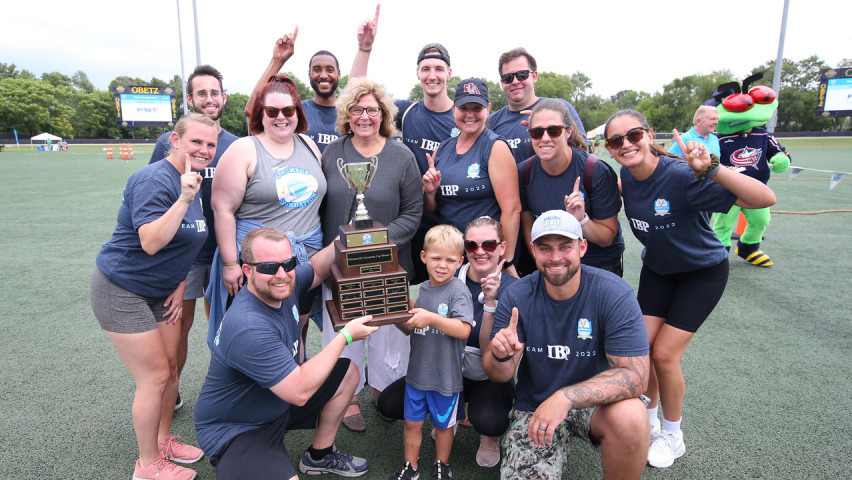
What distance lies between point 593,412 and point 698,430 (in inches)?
53.1

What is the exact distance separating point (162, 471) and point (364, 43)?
383cm

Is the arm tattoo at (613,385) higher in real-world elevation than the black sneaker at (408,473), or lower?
higher

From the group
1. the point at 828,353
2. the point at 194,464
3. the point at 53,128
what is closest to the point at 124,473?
the point at 194,464

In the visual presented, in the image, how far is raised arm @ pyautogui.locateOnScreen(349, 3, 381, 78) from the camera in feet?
14.9

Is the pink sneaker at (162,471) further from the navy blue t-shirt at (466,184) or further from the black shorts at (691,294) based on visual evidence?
the black shorts at (691,294)

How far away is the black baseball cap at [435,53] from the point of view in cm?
425

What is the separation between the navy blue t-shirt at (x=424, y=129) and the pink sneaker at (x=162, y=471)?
9.74 feet

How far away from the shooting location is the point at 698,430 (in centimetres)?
371

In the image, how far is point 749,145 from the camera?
7.81 meters

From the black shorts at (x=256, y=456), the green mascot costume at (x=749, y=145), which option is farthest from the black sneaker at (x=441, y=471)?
the green mascot costume at (x=749, y=145)

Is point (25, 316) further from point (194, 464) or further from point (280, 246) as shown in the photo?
point (280, 246)

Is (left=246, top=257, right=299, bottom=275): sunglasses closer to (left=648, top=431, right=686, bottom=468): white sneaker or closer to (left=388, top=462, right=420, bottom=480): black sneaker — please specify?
(left=388, top=462, right=420, bottom=480): black sneaker

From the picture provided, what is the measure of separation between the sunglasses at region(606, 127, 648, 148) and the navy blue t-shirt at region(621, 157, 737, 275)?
0.28 meters

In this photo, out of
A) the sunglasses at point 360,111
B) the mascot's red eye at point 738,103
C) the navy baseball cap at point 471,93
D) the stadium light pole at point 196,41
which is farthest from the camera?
the stadium light pole at point 196,41
